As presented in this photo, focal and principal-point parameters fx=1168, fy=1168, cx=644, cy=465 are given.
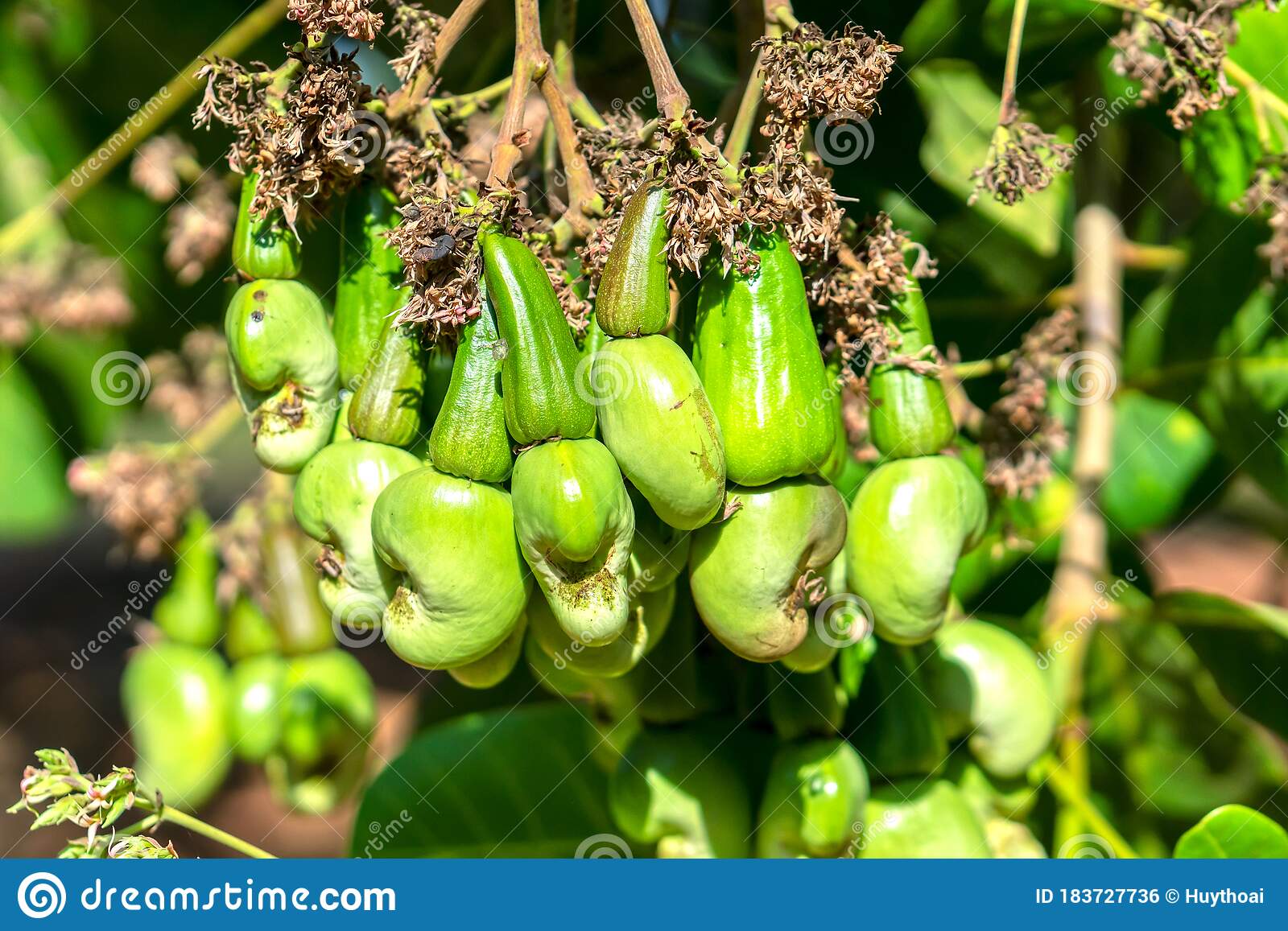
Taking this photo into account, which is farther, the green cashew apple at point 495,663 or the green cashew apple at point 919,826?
the green cashew apple at point 919,826

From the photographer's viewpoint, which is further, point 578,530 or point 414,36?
point 414,36

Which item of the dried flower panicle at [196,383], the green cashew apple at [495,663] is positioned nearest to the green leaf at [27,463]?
the dried flower panicle at [196,383]

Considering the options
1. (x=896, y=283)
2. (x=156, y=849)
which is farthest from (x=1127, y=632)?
(x=156, y=849)

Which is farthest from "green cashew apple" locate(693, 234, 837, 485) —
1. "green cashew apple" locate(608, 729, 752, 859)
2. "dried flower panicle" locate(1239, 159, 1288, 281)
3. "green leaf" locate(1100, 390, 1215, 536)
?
"green leaf" locate(1100, 390, 1215, 536)

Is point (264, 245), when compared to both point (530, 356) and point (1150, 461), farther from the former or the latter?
point (1150, 461)

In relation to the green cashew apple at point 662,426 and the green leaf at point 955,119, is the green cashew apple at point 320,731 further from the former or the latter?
the green leaf at point 955,119

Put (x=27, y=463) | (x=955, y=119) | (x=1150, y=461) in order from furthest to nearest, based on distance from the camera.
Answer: (x=27, y=463), (x=1150, y=461), (x=955, y=119)

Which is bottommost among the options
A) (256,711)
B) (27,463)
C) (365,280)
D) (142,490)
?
(27,463)

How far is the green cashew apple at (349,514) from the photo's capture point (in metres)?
0.86

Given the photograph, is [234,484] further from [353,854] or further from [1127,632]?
[1127,632]

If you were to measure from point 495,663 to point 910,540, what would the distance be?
0.34m

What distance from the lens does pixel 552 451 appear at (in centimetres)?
76

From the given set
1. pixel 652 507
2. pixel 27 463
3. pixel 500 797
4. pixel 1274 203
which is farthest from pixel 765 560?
pixel 27 463

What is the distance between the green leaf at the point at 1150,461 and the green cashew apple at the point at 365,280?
1.00 m
